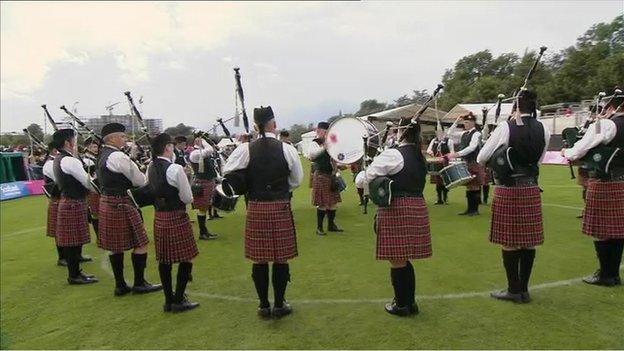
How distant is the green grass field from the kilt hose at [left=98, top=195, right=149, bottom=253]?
60cm

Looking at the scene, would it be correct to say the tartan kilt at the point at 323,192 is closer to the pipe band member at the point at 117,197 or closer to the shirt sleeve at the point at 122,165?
the pipe band member at the point at 117,197

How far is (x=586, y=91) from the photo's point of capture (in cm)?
2973

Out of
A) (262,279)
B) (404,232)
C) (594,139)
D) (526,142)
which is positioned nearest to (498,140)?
(526,142)

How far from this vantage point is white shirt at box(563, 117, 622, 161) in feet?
14.6

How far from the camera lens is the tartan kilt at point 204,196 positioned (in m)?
8.10

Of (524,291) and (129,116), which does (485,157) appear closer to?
(524,291)

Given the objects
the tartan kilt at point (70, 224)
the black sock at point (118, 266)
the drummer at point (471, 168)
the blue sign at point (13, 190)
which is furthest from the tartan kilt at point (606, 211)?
the blue sign at point (13, 190)

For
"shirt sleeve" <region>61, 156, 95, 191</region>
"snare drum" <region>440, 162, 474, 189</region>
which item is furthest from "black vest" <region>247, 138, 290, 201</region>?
"snare drum" <region>440, 162, 474, 189</region>

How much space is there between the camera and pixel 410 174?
400 cm

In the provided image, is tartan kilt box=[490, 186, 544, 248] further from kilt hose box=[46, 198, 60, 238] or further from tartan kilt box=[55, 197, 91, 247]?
kilt hose box=[46, 198, 60, 238]

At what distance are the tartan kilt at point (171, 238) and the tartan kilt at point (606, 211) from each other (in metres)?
3.82

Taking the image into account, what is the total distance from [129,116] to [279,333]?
282cm

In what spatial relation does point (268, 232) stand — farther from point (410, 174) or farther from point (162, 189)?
point (410, 174)

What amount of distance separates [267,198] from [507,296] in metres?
2.31
